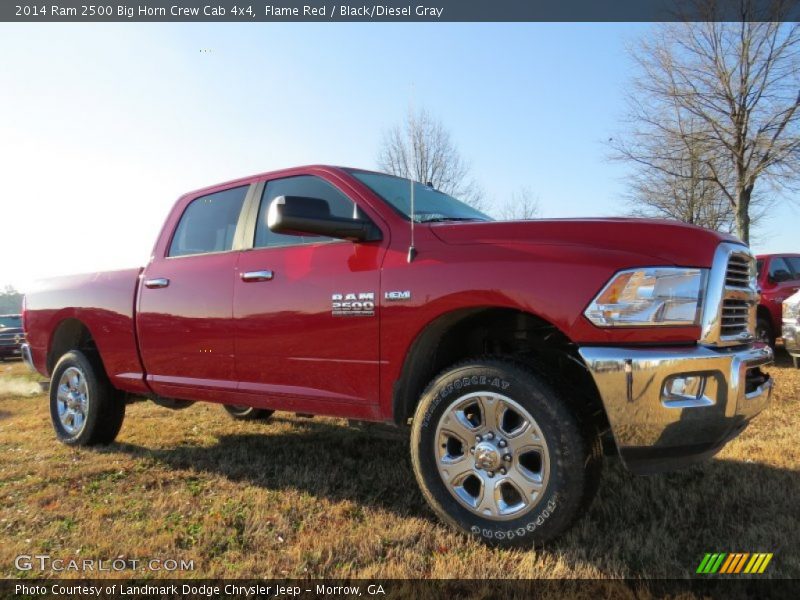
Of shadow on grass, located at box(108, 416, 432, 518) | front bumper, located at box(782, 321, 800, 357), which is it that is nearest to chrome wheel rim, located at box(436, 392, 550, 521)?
shadow on grass, located at box(108, 416, 432, 518)

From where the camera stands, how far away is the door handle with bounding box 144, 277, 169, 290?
13.7 feet

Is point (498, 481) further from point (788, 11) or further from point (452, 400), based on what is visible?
point (788, 11)

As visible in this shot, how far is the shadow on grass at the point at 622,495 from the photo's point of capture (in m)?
2.55

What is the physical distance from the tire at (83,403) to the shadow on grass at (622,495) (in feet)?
0.67

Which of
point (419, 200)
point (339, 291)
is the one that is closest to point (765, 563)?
point (339, 291)

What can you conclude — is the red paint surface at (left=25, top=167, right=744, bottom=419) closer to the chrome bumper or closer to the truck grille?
the truck grille

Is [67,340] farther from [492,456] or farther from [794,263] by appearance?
→ [794,263]


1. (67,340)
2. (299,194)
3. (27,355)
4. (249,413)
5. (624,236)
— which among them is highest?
(299,194)

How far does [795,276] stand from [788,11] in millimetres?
6839

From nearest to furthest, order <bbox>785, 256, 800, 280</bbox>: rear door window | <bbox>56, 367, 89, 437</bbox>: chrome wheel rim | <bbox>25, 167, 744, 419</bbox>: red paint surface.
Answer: <bbox>25, 167, 744, 419</bbox>: red paint surface < <bbox>56, 367, 89, 437</bbox>: chrome wheel rim < <bbox>785, 256, 800, 280</bbox>: rear door window

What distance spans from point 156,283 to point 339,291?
5.90 feet

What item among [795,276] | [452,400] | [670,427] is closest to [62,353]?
[452,400]

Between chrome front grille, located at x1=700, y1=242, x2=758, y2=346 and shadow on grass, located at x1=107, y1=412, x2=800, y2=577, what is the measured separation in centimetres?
92

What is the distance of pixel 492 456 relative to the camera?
8.54ft
